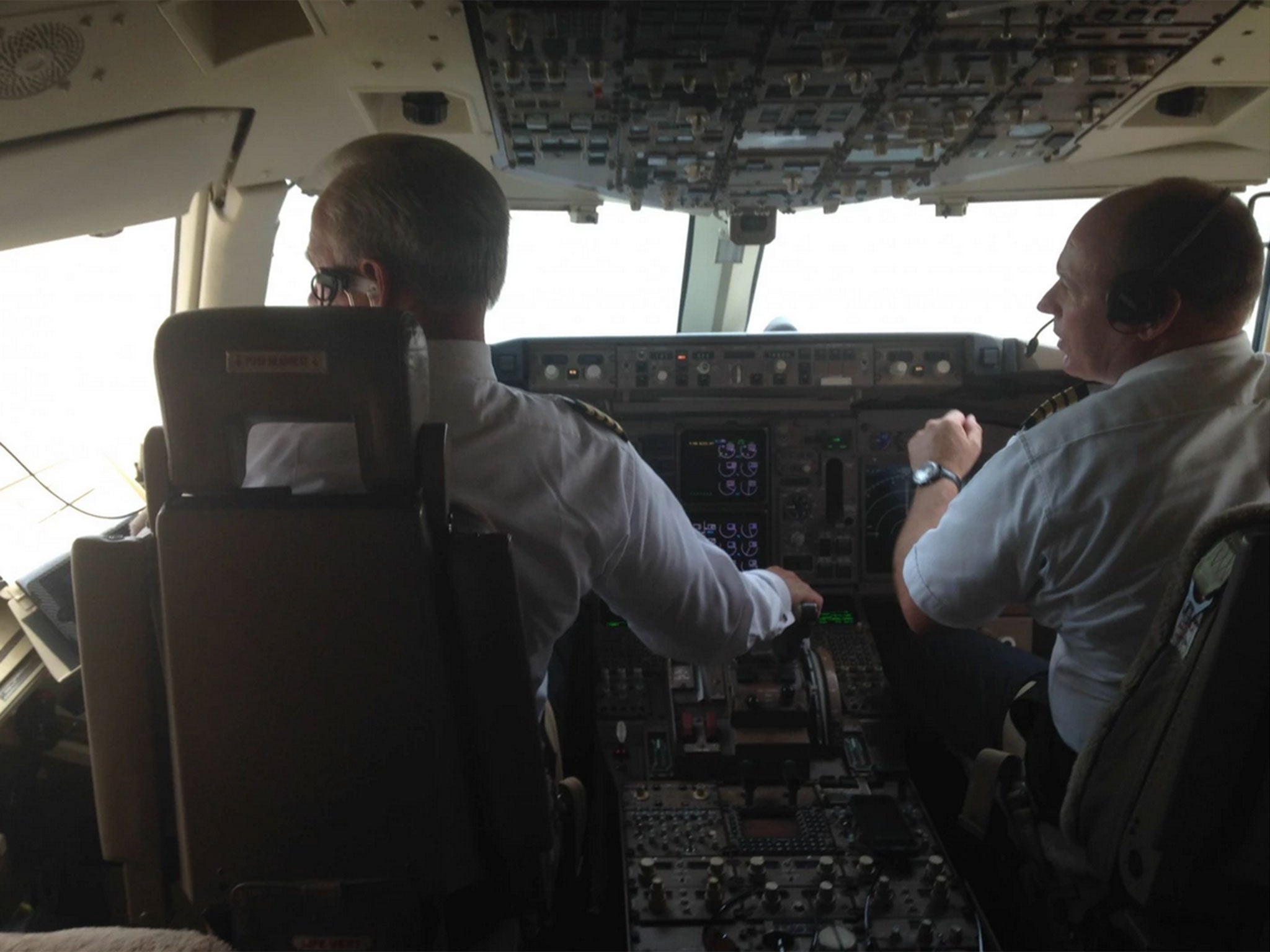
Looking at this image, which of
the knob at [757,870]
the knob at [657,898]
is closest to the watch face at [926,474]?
the knob at [757,870]

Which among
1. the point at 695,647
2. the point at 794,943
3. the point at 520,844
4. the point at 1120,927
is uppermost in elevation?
the point at 695,647

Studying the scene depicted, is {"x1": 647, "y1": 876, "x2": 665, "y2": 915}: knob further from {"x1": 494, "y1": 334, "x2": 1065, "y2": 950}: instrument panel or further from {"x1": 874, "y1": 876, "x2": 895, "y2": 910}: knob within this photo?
{"x1": 874, "y1": 876, "x2": 895, "y2": 910}: knob

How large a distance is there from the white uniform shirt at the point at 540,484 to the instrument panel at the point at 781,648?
2.40ft

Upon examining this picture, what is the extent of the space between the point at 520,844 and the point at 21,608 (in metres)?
1.36

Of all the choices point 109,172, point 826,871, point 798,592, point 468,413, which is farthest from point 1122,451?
point 109,172

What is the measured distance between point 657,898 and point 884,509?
137cm

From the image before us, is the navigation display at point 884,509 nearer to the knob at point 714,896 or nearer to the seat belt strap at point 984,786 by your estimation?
the seat belt strap at point 984,786

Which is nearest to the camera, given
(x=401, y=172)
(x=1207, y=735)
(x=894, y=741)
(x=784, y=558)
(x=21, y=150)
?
(x=1207, y=735)

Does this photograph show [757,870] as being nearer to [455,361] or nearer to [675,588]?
[675,588]

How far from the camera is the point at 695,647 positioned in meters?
1.71

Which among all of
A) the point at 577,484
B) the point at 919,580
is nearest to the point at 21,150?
the point at 577,484

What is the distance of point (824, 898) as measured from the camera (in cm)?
191

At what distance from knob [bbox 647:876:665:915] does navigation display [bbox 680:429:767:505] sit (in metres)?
1.14

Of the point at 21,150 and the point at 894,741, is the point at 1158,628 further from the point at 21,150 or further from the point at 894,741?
the point at 21,150
